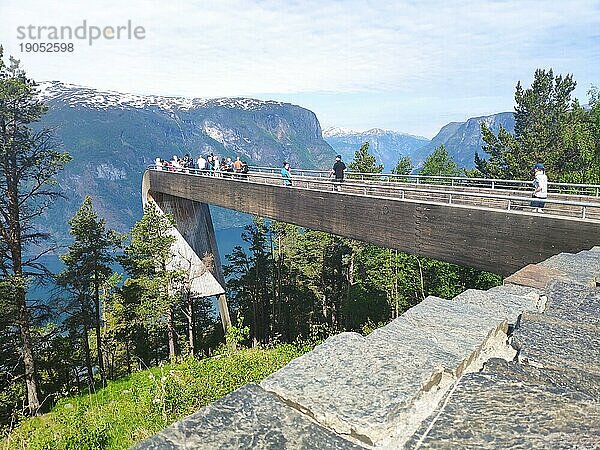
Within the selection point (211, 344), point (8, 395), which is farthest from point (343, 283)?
point (8, 395)

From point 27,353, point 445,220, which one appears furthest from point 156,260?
point 445,220

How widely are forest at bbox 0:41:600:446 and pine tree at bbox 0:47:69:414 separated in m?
0.05

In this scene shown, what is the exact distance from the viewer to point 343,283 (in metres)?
40.4

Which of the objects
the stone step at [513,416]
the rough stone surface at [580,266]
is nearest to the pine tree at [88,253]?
the rough stone surface at [580,266]

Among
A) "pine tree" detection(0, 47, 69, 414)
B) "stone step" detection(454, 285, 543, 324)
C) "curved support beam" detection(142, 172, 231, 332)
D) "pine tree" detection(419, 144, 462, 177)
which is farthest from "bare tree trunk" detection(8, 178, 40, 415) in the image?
"pine tree" detection(419, 144, 462, 177)

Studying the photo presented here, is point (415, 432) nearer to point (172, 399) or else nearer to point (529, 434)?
point (529, 434)

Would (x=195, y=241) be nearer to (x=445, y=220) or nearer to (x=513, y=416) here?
(x=445, y=220)

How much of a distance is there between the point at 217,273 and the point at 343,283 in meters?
15.3

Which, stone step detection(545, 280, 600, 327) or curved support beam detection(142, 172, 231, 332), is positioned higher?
stone step detection(545, 280, 600, 327)

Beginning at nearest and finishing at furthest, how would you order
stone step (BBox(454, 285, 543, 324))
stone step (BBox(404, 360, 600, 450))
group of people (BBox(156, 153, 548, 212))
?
1. stone step (BBox(404, 360, 600, 450))
2. stone step (BBox(454, 285, 543, 324))
3. group of people (BBox(156, 153, 548, 212))

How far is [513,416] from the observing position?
1667mm

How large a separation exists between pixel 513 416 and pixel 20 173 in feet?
56.0

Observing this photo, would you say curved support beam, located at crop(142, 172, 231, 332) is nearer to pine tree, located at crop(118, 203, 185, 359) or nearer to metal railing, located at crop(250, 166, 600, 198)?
pine tree, located at crop(118, 203, 185, 359)

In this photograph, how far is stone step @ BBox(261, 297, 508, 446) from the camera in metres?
1.77
